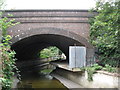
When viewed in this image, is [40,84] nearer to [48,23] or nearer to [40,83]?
[40,83]

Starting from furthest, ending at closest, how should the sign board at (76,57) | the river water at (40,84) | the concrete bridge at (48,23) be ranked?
the concrete bridge at (48,23) < the river water at (40,84) < the sign board at (76,57)

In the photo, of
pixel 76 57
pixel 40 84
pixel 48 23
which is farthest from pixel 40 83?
pixel 48 23

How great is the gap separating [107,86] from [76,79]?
2.94m

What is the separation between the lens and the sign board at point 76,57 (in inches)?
302

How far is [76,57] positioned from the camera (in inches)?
305

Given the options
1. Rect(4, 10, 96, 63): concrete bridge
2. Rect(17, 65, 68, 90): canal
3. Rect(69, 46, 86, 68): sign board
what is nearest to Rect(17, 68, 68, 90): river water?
Rect(17, 65, 68, 90): canal

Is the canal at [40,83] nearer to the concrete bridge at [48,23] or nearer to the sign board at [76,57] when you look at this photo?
the sign board at [76,57]

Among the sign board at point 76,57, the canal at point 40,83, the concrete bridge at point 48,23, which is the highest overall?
the concrete bridge at point 48,23

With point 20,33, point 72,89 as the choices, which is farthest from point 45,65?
point 72,89

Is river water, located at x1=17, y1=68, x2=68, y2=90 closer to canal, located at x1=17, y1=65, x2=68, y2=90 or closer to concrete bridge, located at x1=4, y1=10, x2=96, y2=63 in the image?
canal, located at x1=17, y1=65, x2=68, y2=90

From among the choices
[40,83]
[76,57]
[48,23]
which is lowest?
[40,83]

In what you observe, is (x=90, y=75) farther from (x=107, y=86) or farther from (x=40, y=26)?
(x=40, y=26)

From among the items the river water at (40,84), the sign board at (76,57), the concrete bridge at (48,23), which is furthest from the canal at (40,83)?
the concrete bridge at (48,23)

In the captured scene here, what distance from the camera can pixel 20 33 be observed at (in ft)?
30.2
